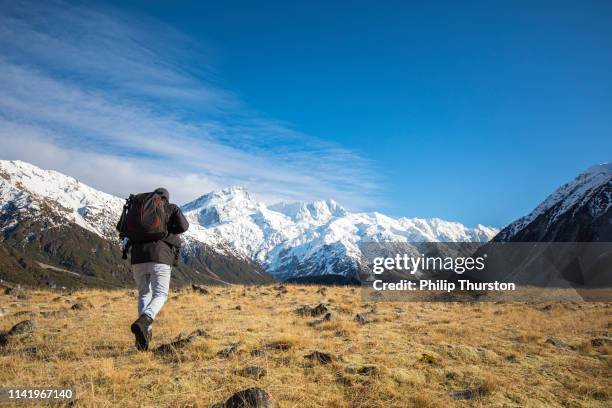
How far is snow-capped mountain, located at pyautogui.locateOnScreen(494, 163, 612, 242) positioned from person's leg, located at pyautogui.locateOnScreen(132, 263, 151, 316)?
141m

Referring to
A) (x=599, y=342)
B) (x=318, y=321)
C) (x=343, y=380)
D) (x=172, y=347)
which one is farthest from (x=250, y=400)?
(x=599, y=342)

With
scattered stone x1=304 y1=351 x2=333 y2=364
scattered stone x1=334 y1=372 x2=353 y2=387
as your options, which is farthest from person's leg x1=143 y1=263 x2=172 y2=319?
scattered stone x1=334 y1=372 x2=353 y2=387

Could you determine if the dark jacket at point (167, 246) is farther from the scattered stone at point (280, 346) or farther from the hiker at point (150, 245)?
the scattered stone at point (280, 346)

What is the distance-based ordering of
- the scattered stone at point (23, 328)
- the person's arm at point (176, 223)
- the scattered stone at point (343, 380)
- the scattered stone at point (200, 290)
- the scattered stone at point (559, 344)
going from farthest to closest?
Answer: the scattered stone at point (200, 290)
the scattered stone at point (559, 344)
the scattered stone at point (23, 328)
the person's arm at point (176, 223)
the scattered stone at point (343, 380)

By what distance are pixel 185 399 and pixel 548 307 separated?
21738 mm

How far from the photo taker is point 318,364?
8.20 meters

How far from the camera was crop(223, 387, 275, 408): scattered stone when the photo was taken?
5777mm

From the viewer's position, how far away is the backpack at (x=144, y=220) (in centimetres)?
875

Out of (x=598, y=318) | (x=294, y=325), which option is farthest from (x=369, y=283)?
(x=294, y=325)

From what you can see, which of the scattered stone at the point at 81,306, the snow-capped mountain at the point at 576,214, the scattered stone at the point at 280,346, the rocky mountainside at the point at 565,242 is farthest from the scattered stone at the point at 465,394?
the snow-capped mountain at the point at 576,214

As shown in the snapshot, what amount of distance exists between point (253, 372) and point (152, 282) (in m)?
3.32

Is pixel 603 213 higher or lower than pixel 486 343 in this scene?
higher

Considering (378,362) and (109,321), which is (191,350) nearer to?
(378,362)

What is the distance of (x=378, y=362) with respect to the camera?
8672 millimetres
